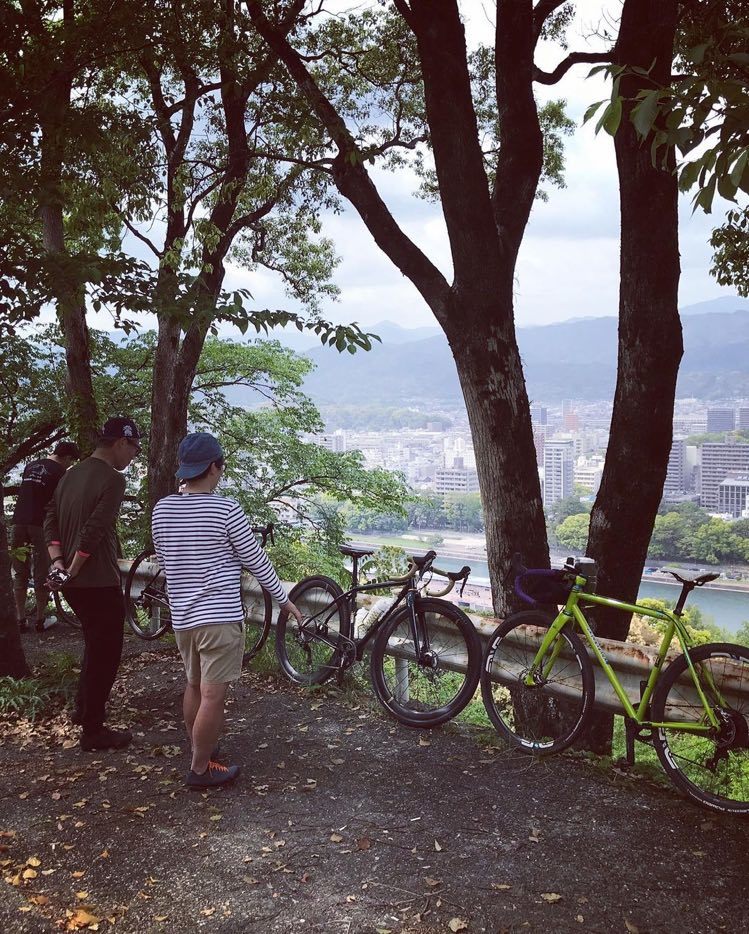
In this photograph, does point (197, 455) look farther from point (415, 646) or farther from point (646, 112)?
point (646, 112)

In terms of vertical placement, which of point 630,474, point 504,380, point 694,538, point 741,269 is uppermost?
point 741,269

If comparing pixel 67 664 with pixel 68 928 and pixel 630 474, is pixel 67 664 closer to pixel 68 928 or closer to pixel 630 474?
pixel 68 928

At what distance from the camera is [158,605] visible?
9.36m

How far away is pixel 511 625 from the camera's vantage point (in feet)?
18.2

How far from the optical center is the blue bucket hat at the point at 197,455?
15.7 feet

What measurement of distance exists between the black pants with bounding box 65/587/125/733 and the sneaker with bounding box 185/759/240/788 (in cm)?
96

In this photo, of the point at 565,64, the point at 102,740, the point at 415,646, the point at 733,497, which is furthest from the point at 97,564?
the point at 733,497

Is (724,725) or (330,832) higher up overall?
(724,725)

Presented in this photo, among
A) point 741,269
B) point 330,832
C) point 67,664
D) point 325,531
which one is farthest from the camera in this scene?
point 325,531

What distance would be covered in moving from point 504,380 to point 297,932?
420cm

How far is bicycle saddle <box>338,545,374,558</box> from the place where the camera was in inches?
261

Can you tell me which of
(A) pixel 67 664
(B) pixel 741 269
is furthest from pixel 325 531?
(A) pixel 67 664

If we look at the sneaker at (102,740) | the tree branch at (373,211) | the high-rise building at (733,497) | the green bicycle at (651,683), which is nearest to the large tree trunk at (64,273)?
the tree branch at (373,211)

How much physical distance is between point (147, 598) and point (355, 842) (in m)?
5.64
